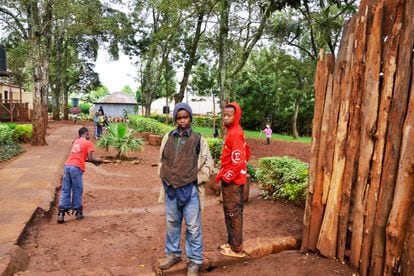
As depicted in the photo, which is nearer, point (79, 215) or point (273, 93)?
point (79, 215)

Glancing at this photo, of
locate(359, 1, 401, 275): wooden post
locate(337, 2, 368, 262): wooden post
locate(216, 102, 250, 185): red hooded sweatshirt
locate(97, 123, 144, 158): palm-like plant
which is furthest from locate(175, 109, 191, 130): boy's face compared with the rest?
locate(97, 123, 144, 158): palm-like plant

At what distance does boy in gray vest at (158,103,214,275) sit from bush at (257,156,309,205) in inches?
106

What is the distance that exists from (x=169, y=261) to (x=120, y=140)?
31.2ft

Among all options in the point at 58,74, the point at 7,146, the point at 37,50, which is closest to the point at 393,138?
the point at 7,146

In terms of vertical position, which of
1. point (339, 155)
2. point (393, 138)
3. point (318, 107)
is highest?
point (318, 107)

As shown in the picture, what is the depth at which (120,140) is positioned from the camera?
13008mm

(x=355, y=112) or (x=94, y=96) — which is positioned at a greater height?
(x=94, y=96)

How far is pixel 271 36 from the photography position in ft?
64.8

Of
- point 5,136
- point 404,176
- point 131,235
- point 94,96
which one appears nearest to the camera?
point 404,176

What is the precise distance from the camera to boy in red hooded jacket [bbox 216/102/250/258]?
4.13m

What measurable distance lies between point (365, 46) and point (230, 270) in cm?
265

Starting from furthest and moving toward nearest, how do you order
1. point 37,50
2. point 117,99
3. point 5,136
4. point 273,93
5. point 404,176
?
point 117,99 → point 273,93 → point 37,50 → point 5,136 → point 404,176

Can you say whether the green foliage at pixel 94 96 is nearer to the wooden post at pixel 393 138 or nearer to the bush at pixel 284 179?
the bush at pixel 284 179

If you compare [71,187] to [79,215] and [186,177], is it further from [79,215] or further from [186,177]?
[186,177]
